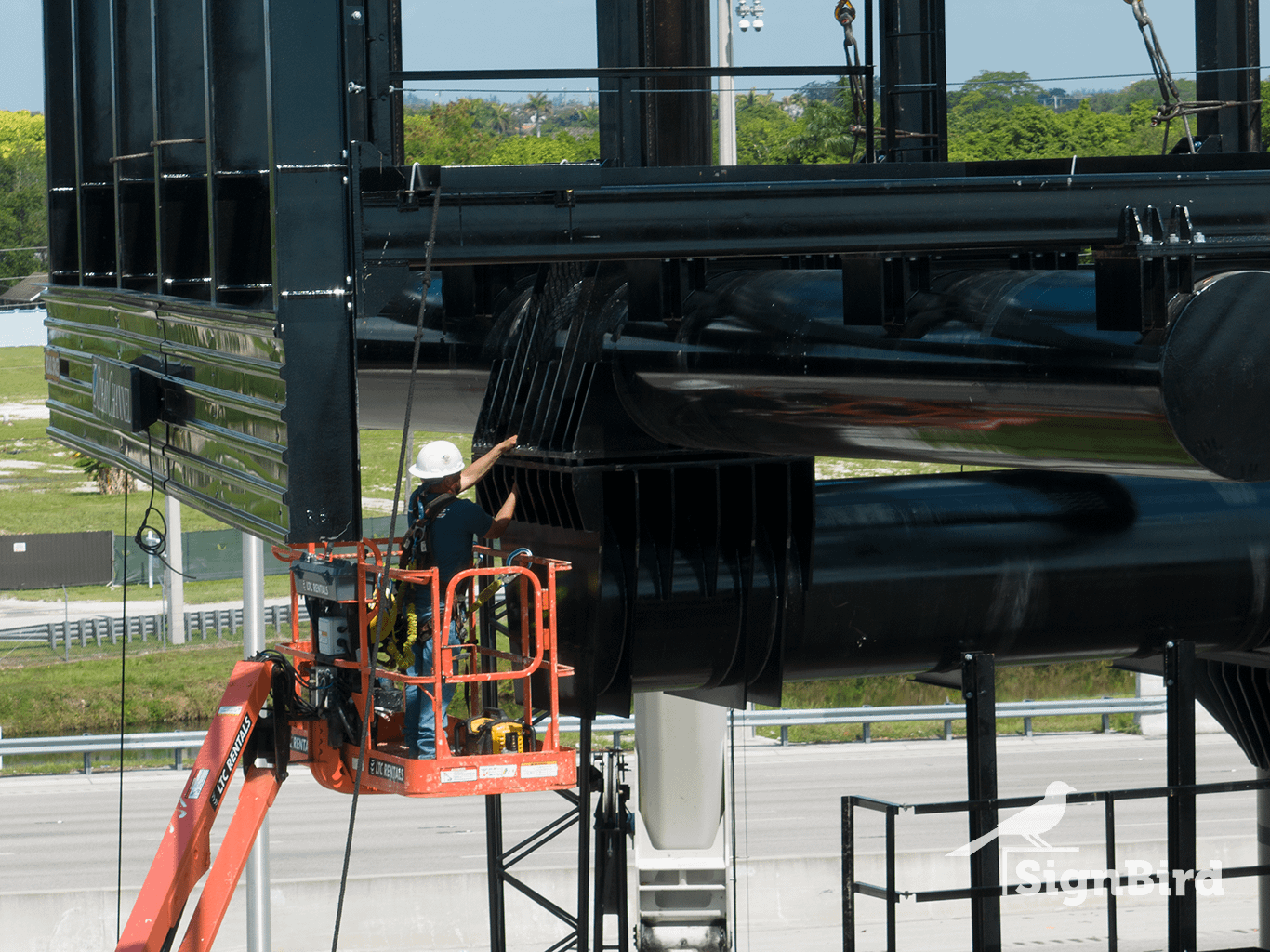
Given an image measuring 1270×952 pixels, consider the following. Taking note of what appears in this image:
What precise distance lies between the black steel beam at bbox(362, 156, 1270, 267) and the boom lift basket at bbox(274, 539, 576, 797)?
6.06 feet

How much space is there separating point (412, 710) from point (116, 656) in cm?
3853

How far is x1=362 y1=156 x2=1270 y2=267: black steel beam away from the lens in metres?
8.24

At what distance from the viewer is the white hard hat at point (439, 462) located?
9.99 m

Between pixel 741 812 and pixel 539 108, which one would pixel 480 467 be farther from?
pixel 741 812

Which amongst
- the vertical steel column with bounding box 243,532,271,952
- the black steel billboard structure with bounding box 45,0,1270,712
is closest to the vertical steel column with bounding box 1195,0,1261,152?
the black steel billboard structure with bounding box 45,0,1270,712

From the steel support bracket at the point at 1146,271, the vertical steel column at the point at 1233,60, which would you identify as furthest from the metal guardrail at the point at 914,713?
the steel support bracket at the point at 1146,271

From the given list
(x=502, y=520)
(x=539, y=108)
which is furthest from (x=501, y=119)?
(x=502, y=520)

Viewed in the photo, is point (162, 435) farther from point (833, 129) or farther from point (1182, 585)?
point (833, 129)

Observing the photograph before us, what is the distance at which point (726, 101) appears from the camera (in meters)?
21.0

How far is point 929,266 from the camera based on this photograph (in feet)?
28.2

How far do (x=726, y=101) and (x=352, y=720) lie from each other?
12616 millimetres

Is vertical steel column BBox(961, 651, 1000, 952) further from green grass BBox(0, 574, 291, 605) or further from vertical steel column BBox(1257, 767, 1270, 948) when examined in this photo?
green grass BBox(0, 574, 291, 605)

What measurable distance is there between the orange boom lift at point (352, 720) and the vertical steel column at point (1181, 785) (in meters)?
4.22

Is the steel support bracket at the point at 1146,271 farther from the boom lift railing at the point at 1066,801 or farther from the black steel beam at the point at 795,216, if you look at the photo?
the boom lift railing at the point at 1066,801
